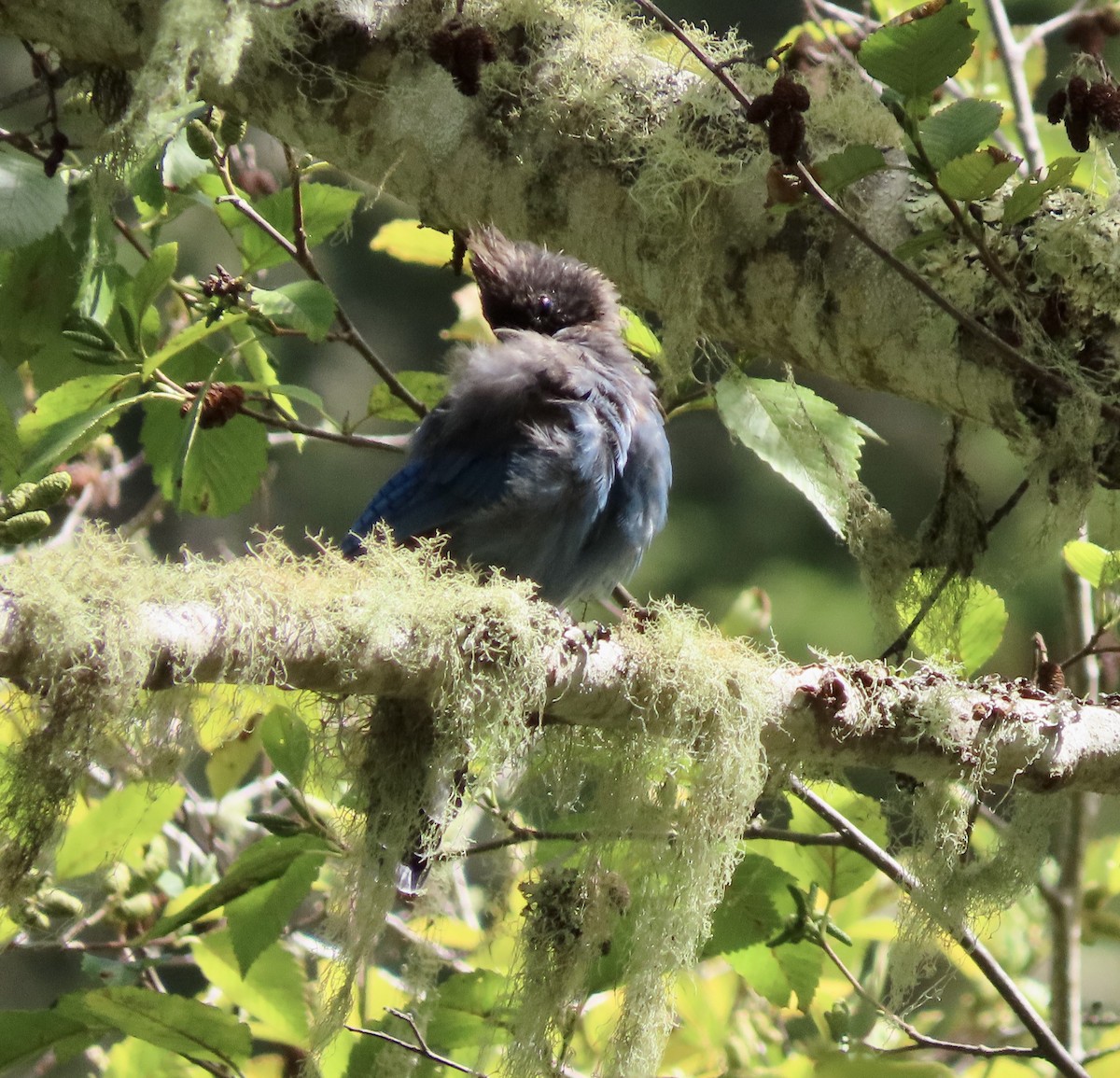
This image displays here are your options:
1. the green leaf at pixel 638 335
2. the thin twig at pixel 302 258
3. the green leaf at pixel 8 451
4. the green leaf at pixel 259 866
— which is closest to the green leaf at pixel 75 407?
the green leaf at pixel 8 451

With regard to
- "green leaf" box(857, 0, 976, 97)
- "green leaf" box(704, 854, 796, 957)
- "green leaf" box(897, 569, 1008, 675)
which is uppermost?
"green leaf" box(857, 0, 976, 97)

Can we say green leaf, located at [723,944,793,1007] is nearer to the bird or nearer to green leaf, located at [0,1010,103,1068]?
the bird

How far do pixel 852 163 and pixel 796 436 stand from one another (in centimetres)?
55

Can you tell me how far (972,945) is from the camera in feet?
7.32

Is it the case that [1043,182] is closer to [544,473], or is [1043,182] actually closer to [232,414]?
[544,473]

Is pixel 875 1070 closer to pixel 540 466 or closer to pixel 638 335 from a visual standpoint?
pixel 540 466

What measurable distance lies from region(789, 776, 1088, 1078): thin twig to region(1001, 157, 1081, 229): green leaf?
0.91m

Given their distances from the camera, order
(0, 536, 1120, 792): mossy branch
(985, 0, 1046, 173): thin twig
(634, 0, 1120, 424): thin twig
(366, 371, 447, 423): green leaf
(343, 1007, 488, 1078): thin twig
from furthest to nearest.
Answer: (985, 0, 1046, 173): thin twig < (366, 371, 447, 423): green leaf < (343, 1007, 488, 1078): thin twig < (634, 0, 1120, 424): thin twig < (0, 536, 1120, 792): mossy branch

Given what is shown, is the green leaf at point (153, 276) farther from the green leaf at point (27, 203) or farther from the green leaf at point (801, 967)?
the green leaf at point (801, 967)

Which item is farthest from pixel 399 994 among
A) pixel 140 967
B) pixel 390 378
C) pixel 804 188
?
pixel 804 188

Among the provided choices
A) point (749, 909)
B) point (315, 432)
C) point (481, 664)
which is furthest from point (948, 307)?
point (315, 432)

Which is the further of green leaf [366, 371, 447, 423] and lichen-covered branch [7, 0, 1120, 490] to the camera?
green leaf [366, 371, 447, 423]

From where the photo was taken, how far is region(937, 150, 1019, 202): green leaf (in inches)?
66.8

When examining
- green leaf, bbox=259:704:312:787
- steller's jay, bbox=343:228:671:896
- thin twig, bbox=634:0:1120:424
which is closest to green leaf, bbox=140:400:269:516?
steller's jay, bbox=343:228:671:896
